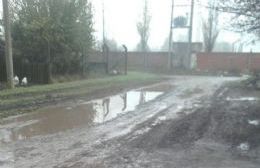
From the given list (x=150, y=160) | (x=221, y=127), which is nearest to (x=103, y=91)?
(x=221, y=127)

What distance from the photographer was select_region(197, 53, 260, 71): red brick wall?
1737 inches

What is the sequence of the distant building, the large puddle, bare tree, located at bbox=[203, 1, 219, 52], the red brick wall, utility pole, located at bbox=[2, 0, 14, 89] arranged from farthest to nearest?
bare tree, located at bbox=[203, 1, 219, 52] → the distant building → the red brick wall → utility pole, located at bbox=[2, 0, 14, 89] → the large puddle

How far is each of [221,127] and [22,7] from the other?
15768mm

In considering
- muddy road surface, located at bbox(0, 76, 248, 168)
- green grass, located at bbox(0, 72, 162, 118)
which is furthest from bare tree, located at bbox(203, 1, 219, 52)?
muddy road surface, located at bbox(0, 76, 248, 168)

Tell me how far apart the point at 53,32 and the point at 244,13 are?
12432mm

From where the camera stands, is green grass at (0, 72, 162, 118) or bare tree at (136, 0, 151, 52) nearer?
green grass at (0, 72, 162, 118)

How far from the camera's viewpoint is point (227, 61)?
4497 cm

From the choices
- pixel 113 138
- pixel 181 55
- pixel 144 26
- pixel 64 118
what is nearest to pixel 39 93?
pixel 64 118

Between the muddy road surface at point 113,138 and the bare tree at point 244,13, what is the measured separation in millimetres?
3370

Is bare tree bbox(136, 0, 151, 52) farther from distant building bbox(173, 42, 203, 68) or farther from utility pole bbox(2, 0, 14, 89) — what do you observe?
Answer: utility pole bbox(2, 0, 14, 89)

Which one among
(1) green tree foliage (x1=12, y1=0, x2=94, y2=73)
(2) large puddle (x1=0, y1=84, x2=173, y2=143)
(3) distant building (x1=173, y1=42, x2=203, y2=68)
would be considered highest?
(1) green tree foliage (x1=12, y1=0, x2=94, y2=73)

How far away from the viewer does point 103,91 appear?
21.5 m

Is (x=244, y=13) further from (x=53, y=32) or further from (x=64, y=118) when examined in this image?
(x=53, y=32)

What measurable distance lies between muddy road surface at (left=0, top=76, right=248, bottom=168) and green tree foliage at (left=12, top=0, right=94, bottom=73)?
706 centimetres
